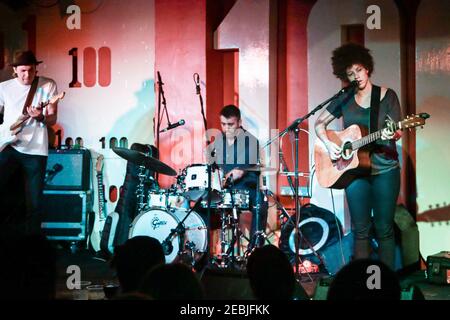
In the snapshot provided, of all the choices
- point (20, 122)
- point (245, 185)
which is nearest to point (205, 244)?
A: point (245, 185)

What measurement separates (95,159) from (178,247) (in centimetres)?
219

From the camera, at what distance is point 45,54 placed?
9281 millimetres

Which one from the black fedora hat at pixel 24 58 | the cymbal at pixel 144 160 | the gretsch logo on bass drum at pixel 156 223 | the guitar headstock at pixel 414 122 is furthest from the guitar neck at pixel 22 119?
the guitar headstock at pixel 414 122

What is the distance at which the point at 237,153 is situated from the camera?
7750 millimetres

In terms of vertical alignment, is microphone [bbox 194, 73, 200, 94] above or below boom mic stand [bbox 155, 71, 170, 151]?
above

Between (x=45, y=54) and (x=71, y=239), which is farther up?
(x=45, y=54)

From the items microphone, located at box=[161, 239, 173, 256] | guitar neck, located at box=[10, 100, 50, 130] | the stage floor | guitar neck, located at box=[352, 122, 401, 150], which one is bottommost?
the stage floor

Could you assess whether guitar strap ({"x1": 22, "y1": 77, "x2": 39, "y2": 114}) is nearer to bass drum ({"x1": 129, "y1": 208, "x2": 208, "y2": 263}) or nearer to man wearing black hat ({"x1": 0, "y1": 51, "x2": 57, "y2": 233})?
man wearing black hat ({"x1": 0, "y1": 51, "x2": 57, "y2": 233})

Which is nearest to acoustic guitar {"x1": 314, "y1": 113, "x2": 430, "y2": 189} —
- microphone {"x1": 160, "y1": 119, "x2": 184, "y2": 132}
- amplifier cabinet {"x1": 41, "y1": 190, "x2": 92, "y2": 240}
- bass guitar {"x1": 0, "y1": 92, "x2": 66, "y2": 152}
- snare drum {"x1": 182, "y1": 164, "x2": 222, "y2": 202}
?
snare drum {"x1": 182, "y1": 164, "x2": 222, "y2": 202}

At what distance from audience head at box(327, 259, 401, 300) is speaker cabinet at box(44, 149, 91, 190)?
18.2 feet

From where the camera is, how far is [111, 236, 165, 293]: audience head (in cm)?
425

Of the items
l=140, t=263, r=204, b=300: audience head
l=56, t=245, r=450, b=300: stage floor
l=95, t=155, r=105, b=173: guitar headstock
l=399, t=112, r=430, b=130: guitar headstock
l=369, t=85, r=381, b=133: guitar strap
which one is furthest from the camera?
l=95, t=155, r=105, b=173: guitar headstock

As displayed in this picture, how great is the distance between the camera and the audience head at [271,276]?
4.12m
